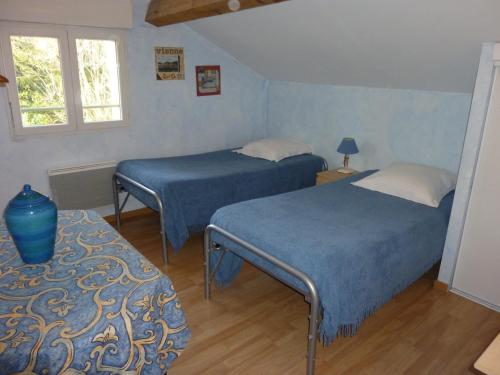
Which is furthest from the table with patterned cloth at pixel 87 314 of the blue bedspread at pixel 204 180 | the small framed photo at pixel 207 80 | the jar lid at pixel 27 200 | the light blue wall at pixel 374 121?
the small framed photo at pixel 207 80

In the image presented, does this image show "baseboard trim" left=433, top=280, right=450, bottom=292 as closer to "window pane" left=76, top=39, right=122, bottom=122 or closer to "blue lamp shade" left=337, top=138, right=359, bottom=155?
"blue lamp shade" left=337, top=138, right=359, bottom=155

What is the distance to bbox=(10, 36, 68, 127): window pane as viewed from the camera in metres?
3.16

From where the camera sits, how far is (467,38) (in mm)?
2363

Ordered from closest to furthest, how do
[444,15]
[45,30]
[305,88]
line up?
[444,15]
[45,30]
[305,88]

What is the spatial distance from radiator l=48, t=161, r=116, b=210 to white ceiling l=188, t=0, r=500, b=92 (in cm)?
182

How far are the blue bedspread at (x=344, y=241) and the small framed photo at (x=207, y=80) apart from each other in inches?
78.7

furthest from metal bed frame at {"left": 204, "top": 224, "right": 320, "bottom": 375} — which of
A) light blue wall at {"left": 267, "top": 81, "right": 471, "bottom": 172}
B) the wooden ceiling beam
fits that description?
light blue wall at {"left": 267, "top": 81, "right": 471, "bottom": 172}

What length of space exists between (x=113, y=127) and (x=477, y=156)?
3.19 m

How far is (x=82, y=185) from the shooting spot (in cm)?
358

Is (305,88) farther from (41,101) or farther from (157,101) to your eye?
(41,101)

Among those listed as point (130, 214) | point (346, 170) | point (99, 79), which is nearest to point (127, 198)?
point (130, 214)

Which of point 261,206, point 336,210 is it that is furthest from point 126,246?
point 336,210

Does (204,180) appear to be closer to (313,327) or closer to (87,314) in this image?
(313,327)

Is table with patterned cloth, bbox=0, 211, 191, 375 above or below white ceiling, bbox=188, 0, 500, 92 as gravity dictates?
below
